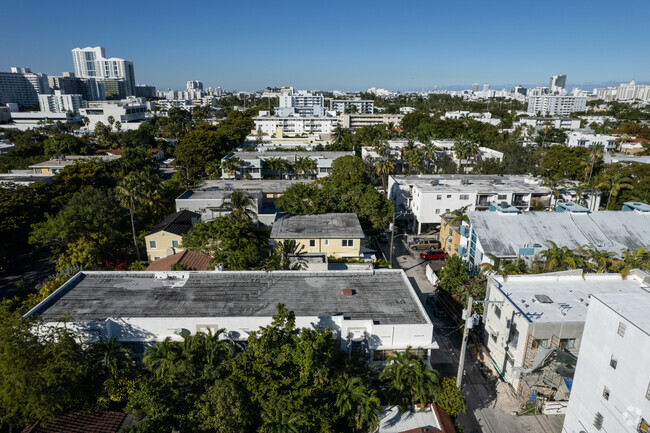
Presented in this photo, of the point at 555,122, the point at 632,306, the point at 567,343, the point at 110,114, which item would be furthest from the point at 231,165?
the point at 555,122

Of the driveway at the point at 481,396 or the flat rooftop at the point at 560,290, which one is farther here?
the flat rooftop at the point at 560,290

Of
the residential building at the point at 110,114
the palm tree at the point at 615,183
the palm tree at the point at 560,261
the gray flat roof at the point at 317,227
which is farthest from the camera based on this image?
the residential building at the point at 110,114

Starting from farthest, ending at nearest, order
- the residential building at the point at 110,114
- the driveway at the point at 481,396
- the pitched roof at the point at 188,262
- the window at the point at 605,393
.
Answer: the residential building at the point at 110,114
the pitched roof at the point at 188,262
the driveway at the point at 481,396
the window at the point at 605,393

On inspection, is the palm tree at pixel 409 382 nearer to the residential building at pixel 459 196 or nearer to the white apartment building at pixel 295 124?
the residential building at pixel 459 196

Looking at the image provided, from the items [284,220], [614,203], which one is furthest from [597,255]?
[614,203]

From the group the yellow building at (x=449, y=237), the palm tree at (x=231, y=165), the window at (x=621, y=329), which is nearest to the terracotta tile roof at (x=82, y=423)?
the window at (x=621, y=329)

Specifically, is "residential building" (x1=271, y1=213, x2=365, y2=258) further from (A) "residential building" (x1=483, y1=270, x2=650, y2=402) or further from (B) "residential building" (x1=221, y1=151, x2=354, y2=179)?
(B) "residential building" (x1=221, y1=151, x2=354, y2=179)

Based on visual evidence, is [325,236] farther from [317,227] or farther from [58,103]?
[58,103]

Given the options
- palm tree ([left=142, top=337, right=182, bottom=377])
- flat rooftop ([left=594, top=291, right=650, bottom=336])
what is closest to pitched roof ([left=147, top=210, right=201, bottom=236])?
palm tree ([left=142, top=337, right=182, bottom=377])
